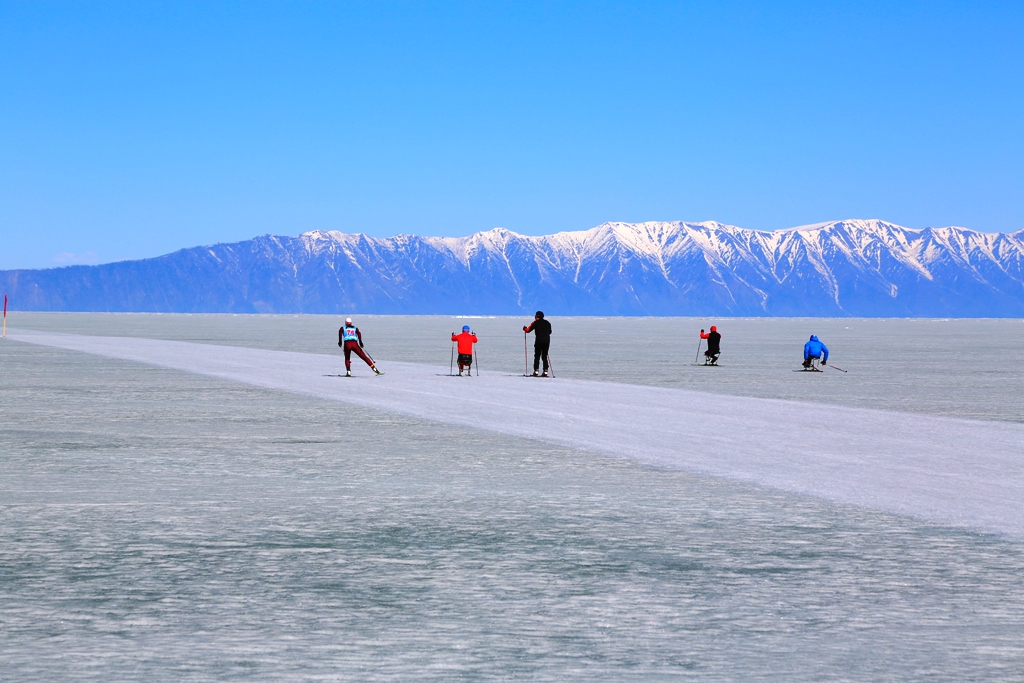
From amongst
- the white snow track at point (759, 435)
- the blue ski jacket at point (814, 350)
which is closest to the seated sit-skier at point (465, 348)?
the white snow track at point (759, 435)

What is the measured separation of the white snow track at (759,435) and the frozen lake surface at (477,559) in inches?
4.3

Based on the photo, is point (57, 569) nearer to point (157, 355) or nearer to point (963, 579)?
point (963, 579)

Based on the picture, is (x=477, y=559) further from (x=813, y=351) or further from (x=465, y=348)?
(x=813, y=351)

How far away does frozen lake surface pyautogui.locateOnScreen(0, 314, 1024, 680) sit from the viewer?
18.2ft

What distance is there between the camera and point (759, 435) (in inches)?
611

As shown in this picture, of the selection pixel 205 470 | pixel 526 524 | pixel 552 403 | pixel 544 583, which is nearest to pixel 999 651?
pixel 544 583

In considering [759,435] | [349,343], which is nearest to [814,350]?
[349,343]

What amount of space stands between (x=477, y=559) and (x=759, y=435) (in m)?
8.39

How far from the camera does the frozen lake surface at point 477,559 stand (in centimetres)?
556

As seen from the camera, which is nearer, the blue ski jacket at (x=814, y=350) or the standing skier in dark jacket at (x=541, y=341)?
the standing skier in dark jacket at (x=541, y=341)

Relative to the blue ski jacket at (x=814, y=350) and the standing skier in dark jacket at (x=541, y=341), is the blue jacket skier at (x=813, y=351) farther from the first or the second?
→ the standing skier in dark jacket at (x=541, y=341)

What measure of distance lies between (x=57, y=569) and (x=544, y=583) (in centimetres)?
279

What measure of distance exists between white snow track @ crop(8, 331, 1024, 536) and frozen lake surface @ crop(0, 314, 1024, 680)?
0.11m

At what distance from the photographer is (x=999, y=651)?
18.5ft
